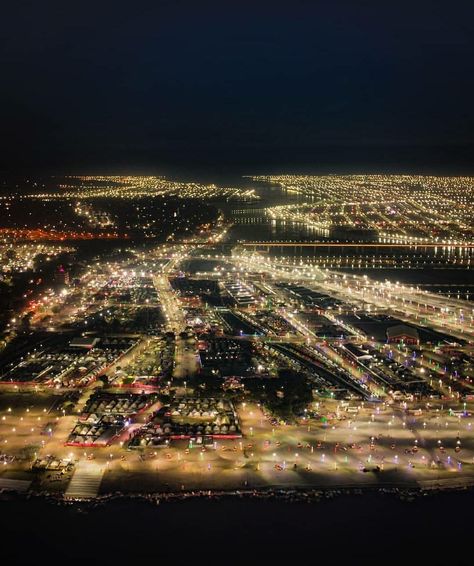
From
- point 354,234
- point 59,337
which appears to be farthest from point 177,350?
point 354,234

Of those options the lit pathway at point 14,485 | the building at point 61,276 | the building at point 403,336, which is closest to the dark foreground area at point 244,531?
the lit pathway at point 14,485

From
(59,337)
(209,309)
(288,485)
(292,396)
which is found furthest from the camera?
(209,309)

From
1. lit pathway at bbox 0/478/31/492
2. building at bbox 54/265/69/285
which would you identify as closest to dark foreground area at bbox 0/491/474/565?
lit pathway at bbox 0/478/31/492

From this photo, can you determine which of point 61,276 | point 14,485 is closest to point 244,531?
point 14,485

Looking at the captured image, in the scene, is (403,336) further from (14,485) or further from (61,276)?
(61,276)

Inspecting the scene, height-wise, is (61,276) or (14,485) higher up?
(14,485)

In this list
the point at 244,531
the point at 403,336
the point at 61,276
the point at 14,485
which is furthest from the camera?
the point at 61,276

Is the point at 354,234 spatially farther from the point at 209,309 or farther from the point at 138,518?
the point at 138,518
